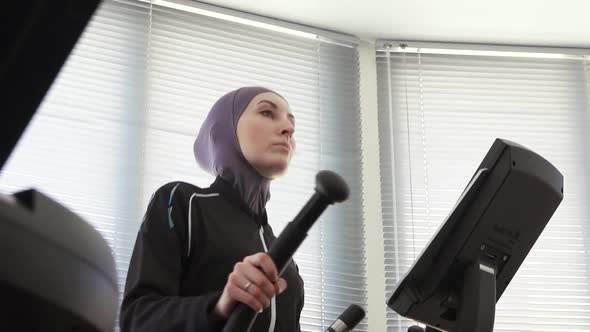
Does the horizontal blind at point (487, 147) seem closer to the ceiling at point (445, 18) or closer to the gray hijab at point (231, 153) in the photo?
the ceiling at point (445, 18)

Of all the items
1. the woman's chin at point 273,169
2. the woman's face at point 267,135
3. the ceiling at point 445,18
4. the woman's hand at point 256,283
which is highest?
the ceiling at point 445,18

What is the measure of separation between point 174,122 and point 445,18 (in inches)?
51.9

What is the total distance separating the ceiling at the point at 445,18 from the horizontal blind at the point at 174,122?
0.35ft

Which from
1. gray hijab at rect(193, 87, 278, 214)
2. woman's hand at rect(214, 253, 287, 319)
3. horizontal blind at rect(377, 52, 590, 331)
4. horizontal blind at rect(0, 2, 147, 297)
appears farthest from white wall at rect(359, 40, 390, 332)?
woman's hand at rect(214, 253, 287, 319)

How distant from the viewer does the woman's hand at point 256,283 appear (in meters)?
1.28

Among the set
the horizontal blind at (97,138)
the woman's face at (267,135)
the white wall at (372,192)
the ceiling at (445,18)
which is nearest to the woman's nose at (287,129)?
the woman's face at (267,135)

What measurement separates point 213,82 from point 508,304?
1529mm

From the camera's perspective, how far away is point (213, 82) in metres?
3.40

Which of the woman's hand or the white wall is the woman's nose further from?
the white wall

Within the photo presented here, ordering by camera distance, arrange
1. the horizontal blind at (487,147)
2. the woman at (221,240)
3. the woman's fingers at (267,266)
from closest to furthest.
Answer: the woman's fingers at (267,266)
the woman at (221,240)
the horizontal blind at (487,147)

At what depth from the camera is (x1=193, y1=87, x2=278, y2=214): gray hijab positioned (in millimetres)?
2012

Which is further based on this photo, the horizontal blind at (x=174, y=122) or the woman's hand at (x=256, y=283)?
the horizontal blind at (x=174, y=122)

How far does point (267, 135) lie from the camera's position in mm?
2049

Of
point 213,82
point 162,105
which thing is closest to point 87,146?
point 162,105
